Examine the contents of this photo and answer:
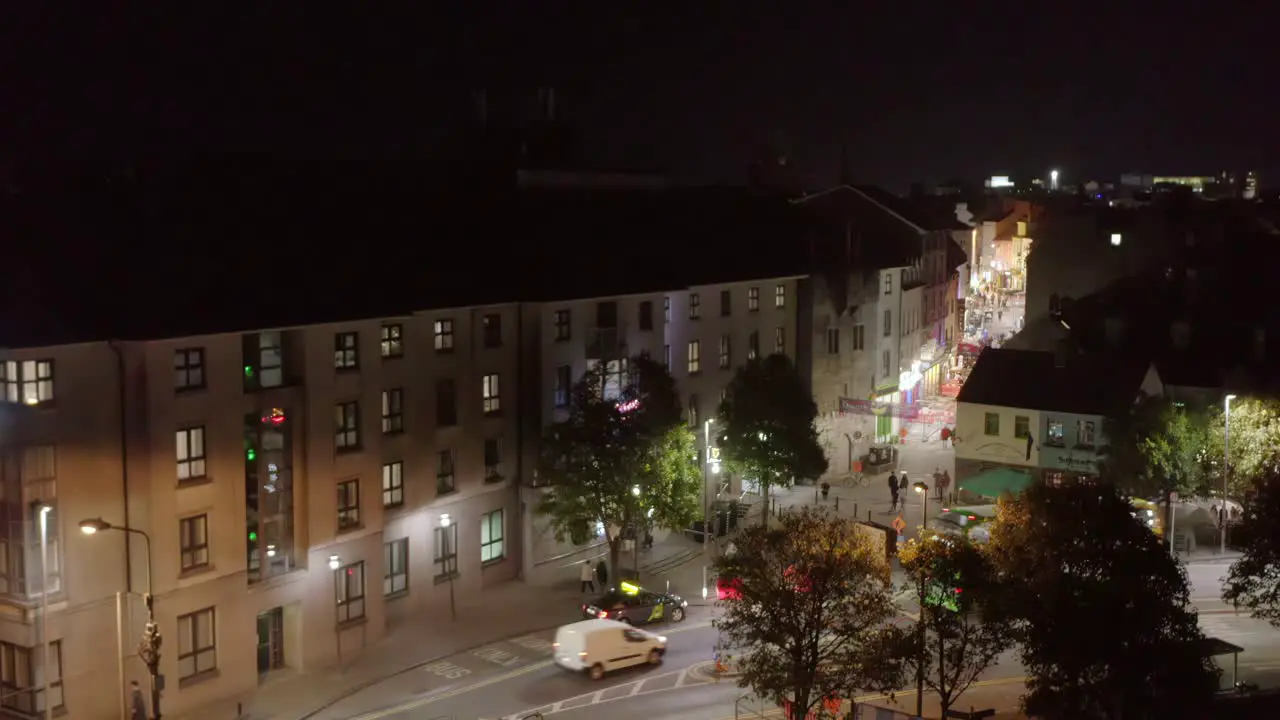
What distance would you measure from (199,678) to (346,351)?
11.1 metres

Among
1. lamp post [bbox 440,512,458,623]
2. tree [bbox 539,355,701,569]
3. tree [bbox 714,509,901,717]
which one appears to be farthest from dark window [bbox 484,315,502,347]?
tree [bbox 714,509,901,717]

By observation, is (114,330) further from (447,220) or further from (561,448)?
(447,220)

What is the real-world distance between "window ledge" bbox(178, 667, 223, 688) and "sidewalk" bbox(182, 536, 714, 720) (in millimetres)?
759

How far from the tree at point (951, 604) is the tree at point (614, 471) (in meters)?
14.8

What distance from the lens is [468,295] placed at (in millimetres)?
44188

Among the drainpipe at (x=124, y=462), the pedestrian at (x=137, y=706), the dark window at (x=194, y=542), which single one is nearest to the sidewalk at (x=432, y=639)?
the pedestrian at (x=137, y=706)

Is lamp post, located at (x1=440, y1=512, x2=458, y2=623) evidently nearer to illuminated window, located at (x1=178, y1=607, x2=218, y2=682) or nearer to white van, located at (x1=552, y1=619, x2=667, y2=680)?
white van, located at (x1=552, y1=619, x2=667, y2=680)

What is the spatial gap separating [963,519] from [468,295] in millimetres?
21477

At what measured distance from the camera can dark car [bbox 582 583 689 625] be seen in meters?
39.6

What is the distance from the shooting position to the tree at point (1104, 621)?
25.1 m

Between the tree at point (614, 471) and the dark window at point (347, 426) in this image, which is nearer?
the dark window at point (347, 426)

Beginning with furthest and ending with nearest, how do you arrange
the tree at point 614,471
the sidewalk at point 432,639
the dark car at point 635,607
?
1. the tree at point 614,471
2. the dark car at point 635,607
3. the sidewalk at point 432,639

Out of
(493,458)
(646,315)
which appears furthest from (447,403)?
(646,315)

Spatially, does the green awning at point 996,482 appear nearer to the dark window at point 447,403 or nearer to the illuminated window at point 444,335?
the dark window at point 447,403
